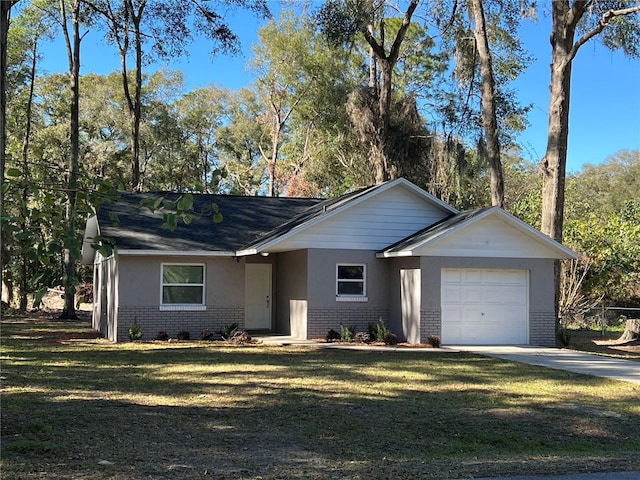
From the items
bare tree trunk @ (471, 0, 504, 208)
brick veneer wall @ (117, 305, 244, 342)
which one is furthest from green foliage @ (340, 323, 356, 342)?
bare tree trunk @ (471, 0, 504, 208)

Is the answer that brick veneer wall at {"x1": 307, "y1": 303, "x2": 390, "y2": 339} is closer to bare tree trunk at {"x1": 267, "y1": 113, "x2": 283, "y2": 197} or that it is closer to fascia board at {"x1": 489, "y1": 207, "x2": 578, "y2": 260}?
fascia board at {"x1": 489, "y1": 207, "x2": 578, "y2": 260}

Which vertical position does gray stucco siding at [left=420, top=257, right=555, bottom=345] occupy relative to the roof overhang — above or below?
below

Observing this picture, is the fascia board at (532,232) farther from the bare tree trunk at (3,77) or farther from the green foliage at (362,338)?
the bare tree trunk at (3,77)

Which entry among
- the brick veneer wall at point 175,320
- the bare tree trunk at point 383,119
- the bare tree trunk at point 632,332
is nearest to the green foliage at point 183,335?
the brick veneer wall at point 175,320

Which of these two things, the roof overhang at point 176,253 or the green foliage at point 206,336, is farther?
the green foliage at point 206,336

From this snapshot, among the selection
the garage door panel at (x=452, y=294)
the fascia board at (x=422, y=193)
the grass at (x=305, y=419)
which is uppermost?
the fascia board at (x=422, y=193)

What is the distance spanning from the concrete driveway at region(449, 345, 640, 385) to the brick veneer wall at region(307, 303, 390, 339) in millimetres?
2692

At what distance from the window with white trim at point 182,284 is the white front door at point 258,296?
2.29 m

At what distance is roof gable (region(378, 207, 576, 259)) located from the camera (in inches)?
701

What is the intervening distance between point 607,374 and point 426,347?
17.4ft

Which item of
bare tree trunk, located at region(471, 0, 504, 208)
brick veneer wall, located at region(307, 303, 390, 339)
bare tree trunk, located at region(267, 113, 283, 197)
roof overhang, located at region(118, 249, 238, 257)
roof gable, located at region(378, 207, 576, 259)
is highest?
bare tree trunk, located at region(267, 113, 283, 197)

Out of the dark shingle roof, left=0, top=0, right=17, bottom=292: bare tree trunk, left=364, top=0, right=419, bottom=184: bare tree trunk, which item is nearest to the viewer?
left=0, top=0, right=17, bottom=292: bare tree trunk

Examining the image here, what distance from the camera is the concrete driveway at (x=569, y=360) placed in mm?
13203

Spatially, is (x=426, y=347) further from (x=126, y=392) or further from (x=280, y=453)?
(x=280, y=453)
